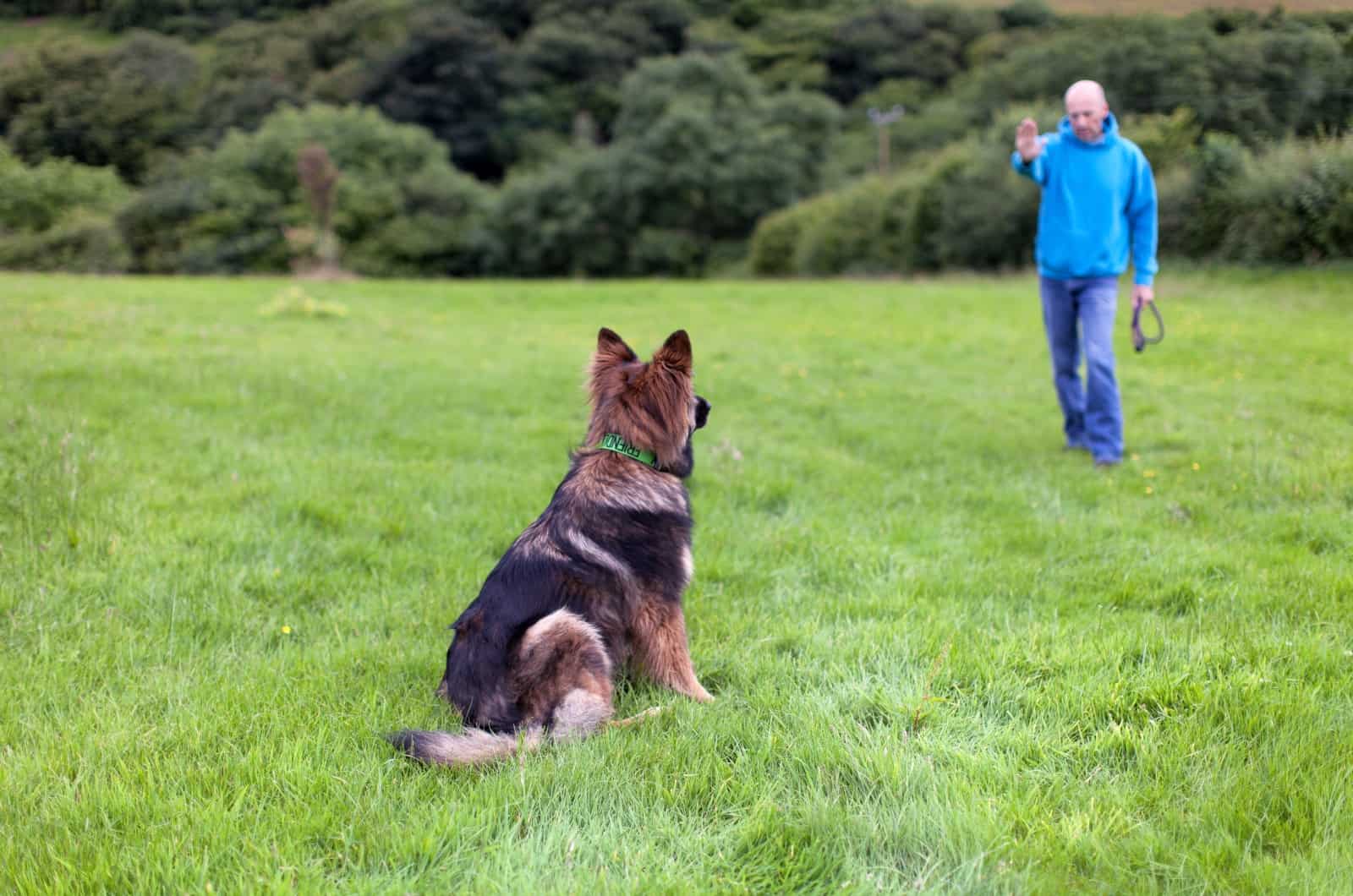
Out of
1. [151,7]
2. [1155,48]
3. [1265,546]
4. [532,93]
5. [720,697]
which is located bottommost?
[720,697]

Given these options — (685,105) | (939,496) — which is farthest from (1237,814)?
(685,105)

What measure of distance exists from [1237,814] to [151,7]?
89313 millimetres

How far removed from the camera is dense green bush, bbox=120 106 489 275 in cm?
4775

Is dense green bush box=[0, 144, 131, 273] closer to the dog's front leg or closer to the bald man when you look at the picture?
the bald man

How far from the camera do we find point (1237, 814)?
2.51 m

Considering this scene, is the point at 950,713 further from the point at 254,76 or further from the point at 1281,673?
the point at 254,76

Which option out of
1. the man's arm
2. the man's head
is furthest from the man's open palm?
the man's arm

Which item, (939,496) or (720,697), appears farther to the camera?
(939,496)

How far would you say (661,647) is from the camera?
139 inches

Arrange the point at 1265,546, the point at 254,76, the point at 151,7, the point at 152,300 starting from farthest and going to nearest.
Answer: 1. the point at 151,7
2. the point at 254,76
3. the point at 152,300
4. the point at 1265,546

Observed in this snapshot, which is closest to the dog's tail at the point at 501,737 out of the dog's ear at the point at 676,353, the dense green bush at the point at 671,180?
the dog's ear at the point at 676,353

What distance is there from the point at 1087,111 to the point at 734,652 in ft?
17.6

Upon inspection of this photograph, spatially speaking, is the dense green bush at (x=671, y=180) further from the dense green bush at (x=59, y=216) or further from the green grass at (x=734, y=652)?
the green grass at (x=734, y=652)

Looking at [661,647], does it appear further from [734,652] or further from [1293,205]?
[1293,205]
